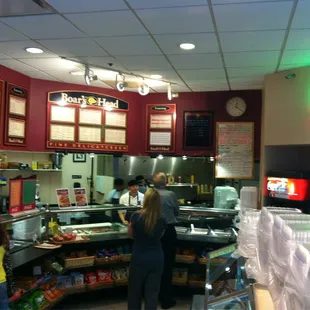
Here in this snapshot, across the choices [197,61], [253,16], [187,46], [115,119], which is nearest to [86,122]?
[115,119]

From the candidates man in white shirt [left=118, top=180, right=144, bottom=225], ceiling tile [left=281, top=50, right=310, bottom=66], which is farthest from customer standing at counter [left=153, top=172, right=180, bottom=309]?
ceiling tile [left=281, top=50, right=310, bottom=66]

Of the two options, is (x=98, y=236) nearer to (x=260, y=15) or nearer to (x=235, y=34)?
(x=235, y=34)

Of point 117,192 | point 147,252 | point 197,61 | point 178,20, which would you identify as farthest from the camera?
point 117,192

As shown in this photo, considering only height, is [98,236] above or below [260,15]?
below

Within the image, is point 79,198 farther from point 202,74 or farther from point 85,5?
point 85,5

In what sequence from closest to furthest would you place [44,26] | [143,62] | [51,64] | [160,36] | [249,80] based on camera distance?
[44,26]
[160,36]
[143,62]
[51,64]
[249,80]

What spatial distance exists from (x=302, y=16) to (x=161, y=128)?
382 centimetres

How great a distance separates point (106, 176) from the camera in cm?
696

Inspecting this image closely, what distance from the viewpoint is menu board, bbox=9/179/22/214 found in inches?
165

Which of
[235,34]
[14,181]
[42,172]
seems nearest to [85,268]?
[14,181]

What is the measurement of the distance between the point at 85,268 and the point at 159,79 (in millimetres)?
2938

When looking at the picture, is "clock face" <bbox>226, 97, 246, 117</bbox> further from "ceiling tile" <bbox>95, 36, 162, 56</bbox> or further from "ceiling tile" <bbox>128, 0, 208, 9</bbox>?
"ceiling tile" <bbox>128, 0, 208, 9</bbox>

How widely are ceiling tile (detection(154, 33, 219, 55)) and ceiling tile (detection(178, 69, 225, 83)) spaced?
35.5 inches

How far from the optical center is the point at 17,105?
5.33 metres
